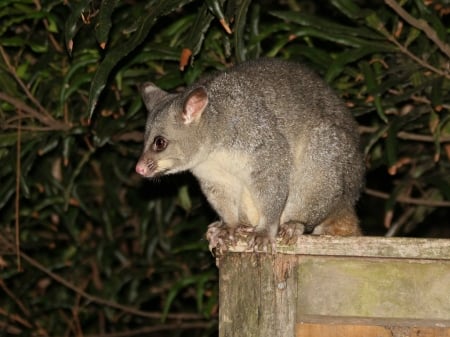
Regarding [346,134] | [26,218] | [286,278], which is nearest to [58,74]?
[26,218]

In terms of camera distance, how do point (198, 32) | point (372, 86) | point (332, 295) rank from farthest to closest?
point (372, 86)
point (198, 32)
point (332, 295)

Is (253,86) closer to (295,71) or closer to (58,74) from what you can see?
(295,71)

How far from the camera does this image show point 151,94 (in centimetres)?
540

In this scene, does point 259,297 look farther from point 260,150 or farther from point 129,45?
point 129,45

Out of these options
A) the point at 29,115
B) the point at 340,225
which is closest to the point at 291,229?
the point at 340,225

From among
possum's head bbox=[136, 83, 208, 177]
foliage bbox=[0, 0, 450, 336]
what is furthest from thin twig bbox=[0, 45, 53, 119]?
possum's head bbox=[136, 83, 208, 177]

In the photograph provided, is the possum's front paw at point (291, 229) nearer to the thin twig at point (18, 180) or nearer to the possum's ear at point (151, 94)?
the possum's ear at point (151, 94)

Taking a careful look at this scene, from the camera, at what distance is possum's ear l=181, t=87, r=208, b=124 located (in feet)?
15.6

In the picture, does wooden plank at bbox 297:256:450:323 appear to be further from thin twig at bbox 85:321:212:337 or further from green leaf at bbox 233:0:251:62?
thin twig at bbox 85:321:212:337

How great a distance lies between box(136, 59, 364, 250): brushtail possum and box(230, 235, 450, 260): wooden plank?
0.98 meters

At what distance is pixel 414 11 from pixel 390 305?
2667 millimetres

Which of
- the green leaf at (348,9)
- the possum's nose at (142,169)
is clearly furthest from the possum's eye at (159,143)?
the green leaf at (348,9)

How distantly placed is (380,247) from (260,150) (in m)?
1.28

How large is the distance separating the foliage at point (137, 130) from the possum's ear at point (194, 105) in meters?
0.22
